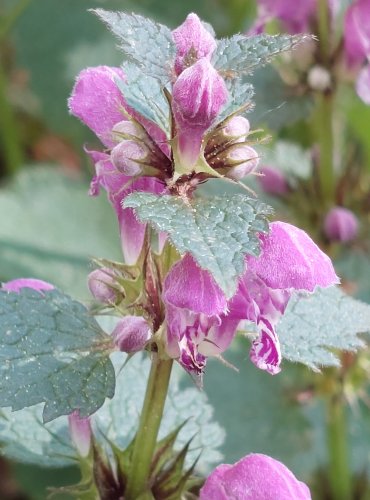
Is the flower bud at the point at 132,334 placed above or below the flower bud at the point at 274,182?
below

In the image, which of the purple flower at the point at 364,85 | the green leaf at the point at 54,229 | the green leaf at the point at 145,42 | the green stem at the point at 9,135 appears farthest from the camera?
the green stem at the point at 9,135

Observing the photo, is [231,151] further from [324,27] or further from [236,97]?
[324,27]

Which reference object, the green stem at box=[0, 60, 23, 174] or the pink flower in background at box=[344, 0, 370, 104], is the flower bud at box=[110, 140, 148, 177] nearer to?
the pink flower in background at box=[344, 0, 370, 104]

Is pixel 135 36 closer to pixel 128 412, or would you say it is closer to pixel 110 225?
pixel 128 412

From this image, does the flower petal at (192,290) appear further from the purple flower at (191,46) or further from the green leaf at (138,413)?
the green leaf at (138,413)

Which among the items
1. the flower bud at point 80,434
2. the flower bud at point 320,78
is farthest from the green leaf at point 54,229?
the flower bud at point 80,434

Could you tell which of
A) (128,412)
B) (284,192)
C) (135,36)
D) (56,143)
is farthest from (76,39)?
(135,36)

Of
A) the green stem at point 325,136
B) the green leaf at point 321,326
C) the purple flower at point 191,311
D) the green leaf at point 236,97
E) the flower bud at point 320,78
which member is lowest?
the purple flower at point 191,311
